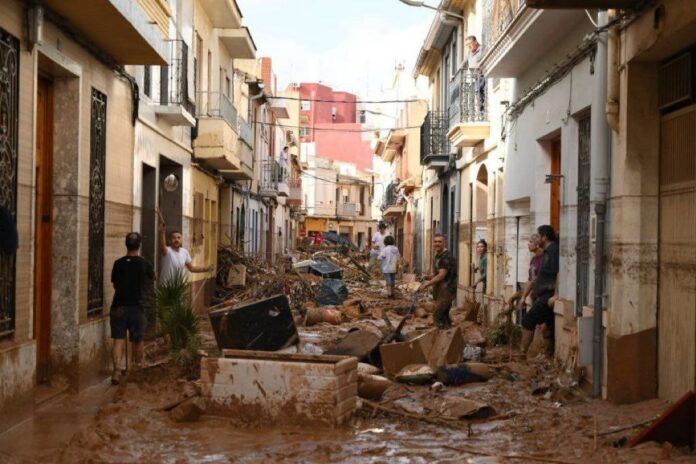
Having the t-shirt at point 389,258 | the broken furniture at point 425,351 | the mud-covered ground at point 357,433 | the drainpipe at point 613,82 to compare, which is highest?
the drainpipe at point 613,82

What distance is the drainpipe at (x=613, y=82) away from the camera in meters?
8.98

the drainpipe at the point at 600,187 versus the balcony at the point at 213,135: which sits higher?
the balcony at the point at 213,135

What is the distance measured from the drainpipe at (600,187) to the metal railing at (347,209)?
234 feet

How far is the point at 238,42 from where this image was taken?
22719 mm

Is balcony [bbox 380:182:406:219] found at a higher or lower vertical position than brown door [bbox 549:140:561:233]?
higher

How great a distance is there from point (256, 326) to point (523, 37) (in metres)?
5.02

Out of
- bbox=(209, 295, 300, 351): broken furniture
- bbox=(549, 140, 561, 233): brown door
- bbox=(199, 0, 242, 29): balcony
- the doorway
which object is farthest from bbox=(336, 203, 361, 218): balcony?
bbox=(209, 295, 300, 351): broken furniture

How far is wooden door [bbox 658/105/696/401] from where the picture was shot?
310 inches

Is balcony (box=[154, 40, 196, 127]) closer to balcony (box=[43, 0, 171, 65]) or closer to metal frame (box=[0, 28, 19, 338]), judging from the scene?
balcony (box=[43, 0, 171, 65])

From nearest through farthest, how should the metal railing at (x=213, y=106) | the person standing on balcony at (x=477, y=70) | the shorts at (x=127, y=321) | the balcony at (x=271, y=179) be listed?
the shorts at (x=127, y=321) → the person standing on balcony at (x=477, y=70) → the metal railing at (x=213, y=106) → the balcony at (x=271, y=179)

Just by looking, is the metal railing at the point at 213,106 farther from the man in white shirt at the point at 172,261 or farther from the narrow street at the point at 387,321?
the man in white shirt at the point at 172,261

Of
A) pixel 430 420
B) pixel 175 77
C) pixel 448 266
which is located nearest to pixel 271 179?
pixel 175 77

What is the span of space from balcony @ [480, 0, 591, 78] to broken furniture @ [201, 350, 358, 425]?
17.2 ft

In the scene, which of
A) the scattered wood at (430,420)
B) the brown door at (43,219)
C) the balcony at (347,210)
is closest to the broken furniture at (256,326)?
the brown door at (43,219)
